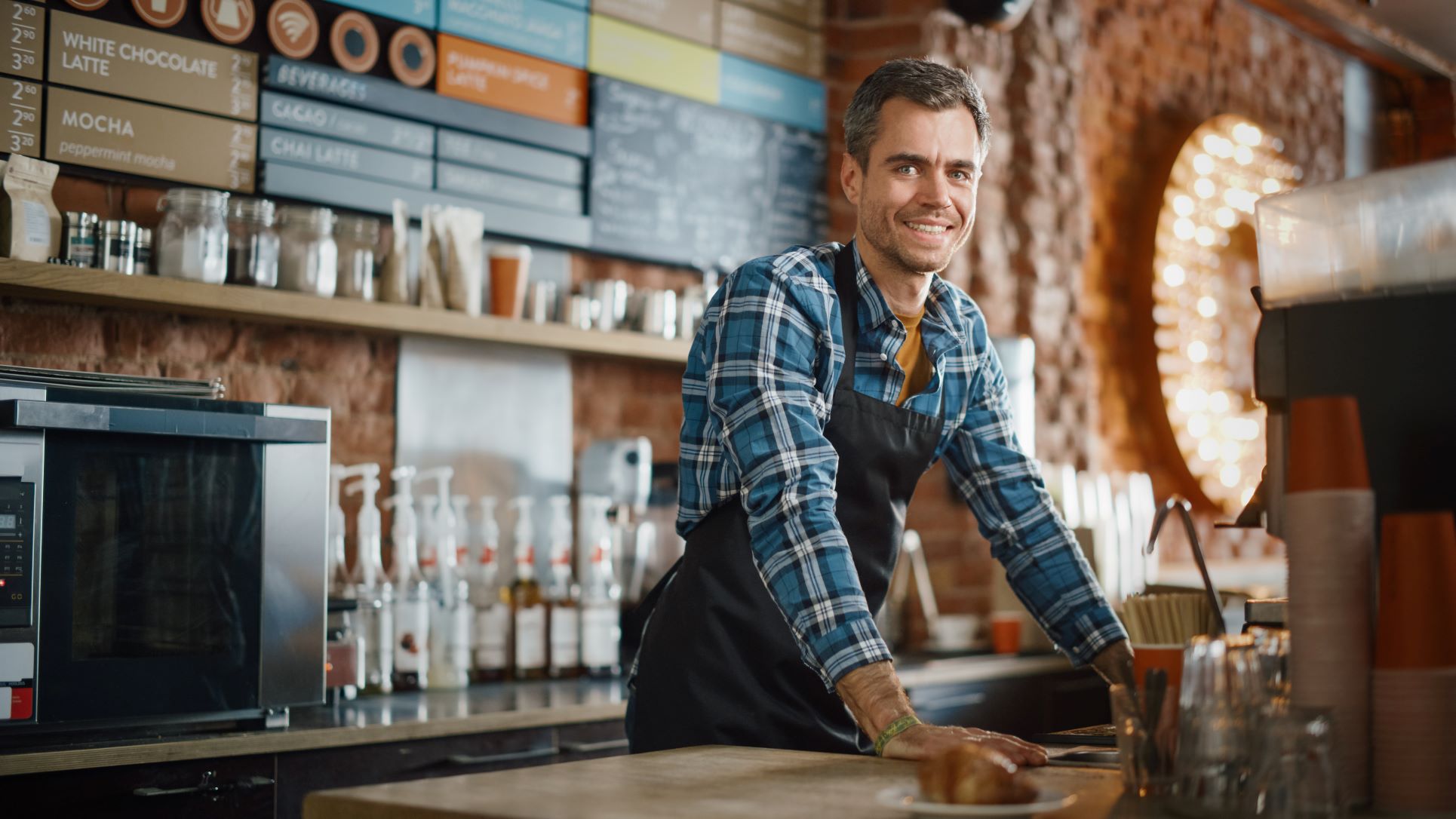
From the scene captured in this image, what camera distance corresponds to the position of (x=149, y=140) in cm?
280

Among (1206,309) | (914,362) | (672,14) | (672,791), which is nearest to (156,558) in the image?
(914,362)

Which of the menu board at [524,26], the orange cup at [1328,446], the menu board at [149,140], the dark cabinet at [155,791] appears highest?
the menu board at [524,26]

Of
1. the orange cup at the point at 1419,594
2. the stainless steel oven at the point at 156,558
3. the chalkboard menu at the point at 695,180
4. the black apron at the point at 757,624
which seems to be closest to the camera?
the orange cup at the point at 1419,594

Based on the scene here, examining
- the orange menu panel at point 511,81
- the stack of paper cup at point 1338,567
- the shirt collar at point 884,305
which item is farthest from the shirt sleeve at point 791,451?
the orange menu panel at point 511,81

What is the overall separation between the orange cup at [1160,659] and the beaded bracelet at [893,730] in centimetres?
23

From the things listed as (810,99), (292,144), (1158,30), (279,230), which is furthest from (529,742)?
(1158,30)

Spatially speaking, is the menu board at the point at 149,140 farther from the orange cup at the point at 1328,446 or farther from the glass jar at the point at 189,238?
the orange cup at the point at 1328,446

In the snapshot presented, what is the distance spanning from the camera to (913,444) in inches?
83.6

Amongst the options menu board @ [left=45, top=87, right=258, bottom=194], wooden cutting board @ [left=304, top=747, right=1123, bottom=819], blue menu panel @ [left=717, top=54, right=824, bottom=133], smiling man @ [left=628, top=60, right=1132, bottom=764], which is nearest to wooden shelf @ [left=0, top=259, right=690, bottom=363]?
menu board @ [left=45, top=87, right=258, bottom=194]

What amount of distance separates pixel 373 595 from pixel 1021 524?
4.60ft

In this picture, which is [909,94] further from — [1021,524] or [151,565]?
[151,565]

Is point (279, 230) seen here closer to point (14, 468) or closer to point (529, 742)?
point (14, 468)

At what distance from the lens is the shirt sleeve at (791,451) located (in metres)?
1.66

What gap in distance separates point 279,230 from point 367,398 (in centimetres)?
44
